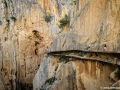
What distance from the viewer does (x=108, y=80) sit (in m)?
8.84

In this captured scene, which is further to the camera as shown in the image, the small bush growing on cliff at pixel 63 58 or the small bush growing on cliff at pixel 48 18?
the small bush growing on cliff at pixel 48 18

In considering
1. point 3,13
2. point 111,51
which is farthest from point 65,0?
point 111,51

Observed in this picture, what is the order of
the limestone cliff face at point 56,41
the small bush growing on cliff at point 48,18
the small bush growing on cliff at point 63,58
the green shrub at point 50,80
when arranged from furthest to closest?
the small bush growing on cliff at point 48,18, the green shrub at point 50,80, the small bush growing on cliff at point 63,58, the limestone cliff face at point 56,41

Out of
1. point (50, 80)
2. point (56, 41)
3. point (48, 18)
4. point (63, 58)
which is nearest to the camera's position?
point (63, 58)

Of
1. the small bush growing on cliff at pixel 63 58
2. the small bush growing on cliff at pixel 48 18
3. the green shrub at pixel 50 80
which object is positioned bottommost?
the green shrub at pixel 50 80

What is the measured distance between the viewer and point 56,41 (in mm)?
13852

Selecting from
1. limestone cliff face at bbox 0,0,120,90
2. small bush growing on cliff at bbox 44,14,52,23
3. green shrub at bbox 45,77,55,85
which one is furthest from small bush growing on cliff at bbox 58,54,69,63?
small bush growing on cliff at bbox 44,14,52,23

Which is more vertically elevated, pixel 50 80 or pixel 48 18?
pixel 48 18

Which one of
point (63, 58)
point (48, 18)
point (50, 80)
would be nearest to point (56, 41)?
point (63, 58)

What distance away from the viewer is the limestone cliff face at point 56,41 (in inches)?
360

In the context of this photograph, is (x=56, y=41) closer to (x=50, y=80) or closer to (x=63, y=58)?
(x=63, y=58)

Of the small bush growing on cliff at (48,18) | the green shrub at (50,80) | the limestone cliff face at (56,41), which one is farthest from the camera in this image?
the small bush growing on cliff at (48,18)

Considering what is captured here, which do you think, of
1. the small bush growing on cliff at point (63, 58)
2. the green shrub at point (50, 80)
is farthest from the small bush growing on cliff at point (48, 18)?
the green shrub at point (50, 80)

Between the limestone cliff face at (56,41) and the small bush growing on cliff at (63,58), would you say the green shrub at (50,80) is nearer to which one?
the limestone cliff face at (56,41)
